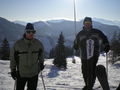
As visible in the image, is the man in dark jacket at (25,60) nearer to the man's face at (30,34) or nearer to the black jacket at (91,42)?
the man's face at (30,34)

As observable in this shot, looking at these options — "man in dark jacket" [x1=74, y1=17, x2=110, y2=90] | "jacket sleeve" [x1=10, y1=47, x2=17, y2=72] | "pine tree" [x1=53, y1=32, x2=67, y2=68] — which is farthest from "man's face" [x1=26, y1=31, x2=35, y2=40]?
"pine tree" [x1=53, y1=32, x2=67, y2=68]

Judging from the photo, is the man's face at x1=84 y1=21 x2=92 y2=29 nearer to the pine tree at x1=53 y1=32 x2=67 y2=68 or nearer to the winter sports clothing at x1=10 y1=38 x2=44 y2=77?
the winter sports clothing at x1=10 y1=38 x2=44 y2=77

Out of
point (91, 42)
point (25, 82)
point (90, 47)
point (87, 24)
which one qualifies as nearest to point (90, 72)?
point (90, 47)

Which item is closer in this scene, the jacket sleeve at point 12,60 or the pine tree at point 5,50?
the jacket sleeve at point 12,60

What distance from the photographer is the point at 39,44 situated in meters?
6.04

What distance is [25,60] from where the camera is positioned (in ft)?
18.9

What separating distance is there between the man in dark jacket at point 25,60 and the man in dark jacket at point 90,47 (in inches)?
74.1

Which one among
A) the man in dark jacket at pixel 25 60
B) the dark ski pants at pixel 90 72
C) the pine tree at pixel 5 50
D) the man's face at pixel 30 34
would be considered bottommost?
the pine tree at pixel 5 50

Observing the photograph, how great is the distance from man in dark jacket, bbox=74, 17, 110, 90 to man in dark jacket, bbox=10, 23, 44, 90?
1882 millimetres

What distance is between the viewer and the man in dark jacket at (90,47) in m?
6.94

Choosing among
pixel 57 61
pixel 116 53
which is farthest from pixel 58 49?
pixel 116 53

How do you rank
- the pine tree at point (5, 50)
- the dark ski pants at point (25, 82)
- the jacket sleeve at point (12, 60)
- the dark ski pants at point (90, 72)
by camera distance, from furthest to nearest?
the pine tree at point (5, 50), the dark ski pants at point (90, 72), the dark ski pants at point (25, 82), the jacket sleeve at point (12, 60)

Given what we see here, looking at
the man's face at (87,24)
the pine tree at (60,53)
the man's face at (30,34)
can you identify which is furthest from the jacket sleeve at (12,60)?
the pine tree at (60,53)

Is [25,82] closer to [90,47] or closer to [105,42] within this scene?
[90,47]
